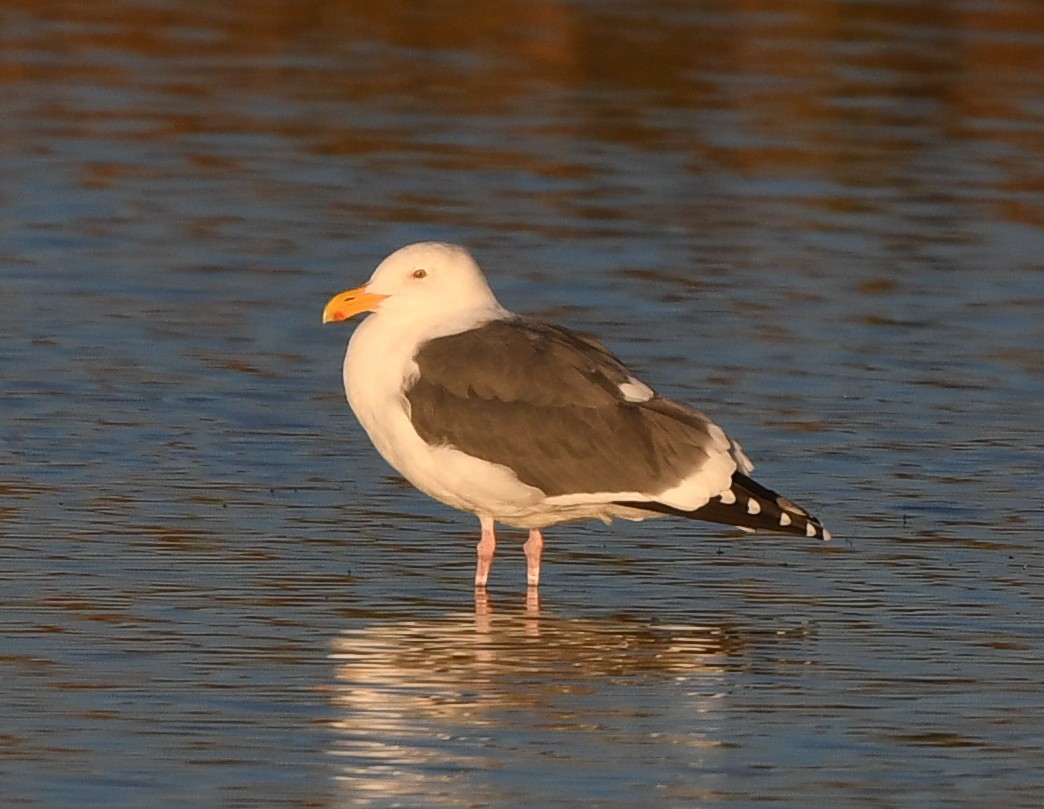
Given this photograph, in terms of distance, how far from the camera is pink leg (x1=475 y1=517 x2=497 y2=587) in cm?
1021

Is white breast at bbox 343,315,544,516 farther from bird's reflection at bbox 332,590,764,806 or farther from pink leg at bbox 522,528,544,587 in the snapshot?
bird's reflection at bbox 332,590,764,806

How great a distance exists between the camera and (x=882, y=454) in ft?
41.0

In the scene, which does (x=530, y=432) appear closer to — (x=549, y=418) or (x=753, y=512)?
(x=549, y=418)

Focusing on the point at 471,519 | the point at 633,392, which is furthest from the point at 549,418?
the point at 471,519

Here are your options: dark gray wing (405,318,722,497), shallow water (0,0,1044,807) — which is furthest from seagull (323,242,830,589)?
shallow water (0,0,1044,807)

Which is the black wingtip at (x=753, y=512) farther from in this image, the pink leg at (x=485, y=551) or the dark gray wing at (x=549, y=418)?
the pink leg at (x=485, y=551)

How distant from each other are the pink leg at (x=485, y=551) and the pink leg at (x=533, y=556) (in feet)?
0.43

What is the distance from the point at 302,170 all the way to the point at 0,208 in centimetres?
288

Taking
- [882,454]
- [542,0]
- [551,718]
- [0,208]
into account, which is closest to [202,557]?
[551,718]

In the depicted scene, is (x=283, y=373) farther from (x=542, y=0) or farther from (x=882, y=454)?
(x=542, y=0)

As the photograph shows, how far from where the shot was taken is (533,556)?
33.7 ft

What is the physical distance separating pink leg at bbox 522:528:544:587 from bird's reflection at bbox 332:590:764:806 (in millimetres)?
169

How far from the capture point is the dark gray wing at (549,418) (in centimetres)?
1004

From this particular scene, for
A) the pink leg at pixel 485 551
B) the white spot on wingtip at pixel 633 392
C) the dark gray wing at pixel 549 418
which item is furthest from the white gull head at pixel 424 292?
the pink leg at pixel 485 551
